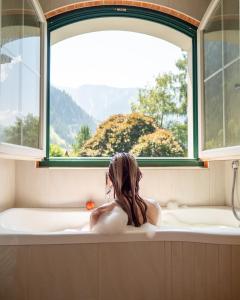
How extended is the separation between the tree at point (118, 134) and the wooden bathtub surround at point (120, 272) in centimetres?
130

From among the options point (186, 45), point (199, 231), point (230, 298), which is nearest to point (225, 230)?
point (199, 231)

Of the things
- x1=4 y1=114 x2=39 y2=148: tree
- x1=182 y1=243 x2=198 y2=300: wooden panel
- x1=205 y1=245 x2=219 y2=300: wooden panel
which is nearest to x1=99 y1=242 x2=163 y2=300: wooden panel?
x1=182 y1=243 x2=198 y2=300: wooden panel

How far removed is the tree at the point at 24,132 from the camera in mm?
1692

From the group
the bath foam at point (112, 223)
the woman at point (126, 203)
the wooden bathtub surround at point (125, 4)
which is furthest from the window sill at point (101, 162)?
the wooden bathtub surround at point (125, 4)

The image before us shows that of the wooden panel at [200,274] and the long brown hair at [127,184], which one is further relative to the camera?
the long brown hair at [127,184]

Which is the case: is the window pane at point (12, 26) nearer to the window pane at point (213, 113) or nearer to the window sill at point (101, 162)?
the window sill at point (101, 162)

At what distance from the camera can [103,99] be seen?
2740 millimetres

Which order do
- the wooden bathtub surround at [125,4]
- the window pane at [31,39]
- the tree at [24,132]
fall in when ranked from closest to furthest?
1. the tree at [24,132]
2. the window pane at [31,39]
3. the wooden bathtub surround at [125,4]

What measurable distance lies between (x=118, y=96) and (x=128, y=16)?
75 cm

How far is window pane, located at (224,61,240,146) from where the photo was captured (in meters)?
1.88

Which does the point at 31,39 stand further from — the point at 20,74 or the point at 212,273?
the point at 212,273

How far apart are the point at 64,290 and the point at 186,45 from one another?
7.96 feet

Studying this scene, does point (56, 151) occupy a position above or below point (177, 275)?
above

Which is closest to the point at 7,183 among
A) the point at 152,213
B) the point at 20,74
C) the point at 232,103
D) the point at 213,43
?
the point at 20,74
